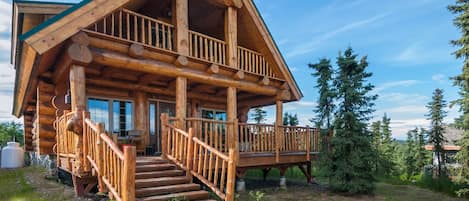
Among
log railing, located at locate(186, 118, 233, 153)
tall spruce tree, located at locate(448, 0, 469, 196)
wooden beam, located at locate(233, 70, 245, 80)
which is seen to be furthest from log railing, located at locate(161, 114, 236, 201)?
tall spruce tree, located at locate(448, 0, 469, 196)

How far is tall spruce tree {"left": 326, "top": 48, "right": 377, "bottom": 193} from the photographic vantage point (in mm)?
9265

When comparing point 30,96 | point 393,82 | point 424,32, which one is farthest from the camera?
point 393,82

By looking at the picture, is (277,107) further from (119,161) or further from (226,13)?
(119,161)

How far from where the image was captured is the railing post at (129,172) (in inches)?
166

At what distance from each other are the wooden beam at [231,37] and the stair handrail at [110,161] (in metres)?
4.71

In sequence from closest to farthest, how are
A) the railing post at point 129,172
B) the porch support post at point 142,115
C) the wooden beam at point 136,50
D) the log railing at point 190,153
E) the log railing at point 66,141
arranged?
the railing post at point 129,172, the log railing at point 190,153, the log railing at point 66,141, the wooden beam at point 136,50, the porch support post at point 142,115

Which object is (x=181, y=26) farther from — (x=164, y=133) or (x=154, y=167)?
(x=154, y=167)

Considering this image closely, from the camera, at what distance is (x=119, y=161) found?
14.9ft

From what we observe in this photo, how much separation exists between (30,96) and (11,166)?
639cm

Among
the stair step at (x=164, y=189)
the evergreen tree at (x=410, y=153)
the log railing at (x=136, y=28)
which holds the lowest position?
the evergreen tree at (x=410, y=153)

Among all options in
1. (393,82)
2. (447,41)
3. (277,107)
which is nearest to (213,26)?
(277,107)

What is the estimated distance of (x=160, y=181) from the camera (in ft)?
19.3

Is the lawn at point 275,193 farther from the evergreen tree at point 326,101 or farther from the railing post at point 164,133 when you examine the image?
the evergreen tree at point 326,101

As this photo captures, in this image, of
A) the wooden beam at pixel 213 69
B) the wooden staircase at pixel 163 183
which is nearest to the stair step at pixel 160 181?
the wooden staircase at pixel 163 183
